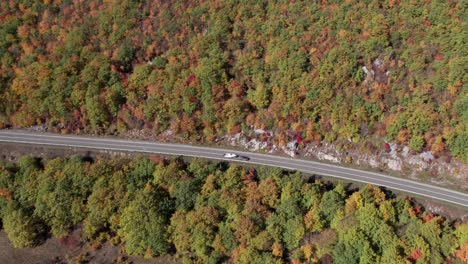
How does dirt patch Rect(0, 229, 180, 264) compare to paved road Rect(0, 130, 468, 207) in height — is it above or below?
below

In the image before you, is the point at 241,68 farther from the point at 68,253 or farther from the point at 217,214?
the point at 68,253

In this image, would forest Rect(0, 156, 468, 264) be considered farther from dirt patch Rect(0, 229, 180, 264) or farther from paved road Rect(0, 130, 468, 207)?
paved road Rect(0, 130, 468, 207)

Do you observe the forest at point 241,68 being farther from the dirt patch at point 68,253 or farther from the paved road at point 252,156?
the dirt patch at point 68,253

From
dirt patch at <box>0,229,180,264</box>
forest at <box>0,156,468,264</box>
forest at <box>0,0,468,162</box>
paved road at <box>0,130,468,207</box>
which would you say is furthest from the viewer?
forest at <box>0,0,468,162</box>

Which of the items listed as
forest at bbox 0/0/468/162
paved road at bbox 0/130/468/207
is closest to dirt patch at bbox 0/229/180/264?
paved road at bbox 0/130/468/207

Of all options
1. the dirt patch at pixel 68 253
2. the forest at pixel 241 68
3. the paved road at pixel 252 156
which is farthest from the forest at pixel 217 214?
the forest at pixel 241 68

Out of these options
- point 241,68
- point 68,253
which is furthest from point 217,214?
point 241,68
